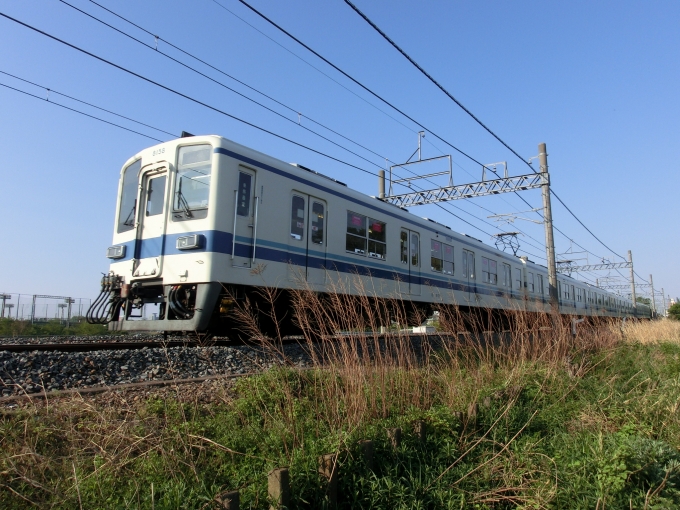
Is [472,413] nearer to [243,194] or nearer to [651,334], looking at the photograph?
[243,194]

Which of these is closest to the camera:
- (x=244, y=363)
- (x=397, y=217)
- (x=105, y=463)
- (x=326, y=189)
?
(x=105, y=463)

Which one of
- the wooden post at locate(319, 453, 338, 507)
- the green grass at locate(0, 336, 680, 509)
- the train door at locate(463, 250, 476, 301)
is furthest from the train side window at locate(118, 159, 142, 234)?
the train door at locate(463, 250, 476, 301)

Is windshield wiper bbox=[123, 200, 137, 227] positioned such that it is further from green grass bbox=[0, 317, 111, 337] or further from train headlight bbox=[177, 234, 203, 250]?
green grass bbox=[0, 317, 111, 337]

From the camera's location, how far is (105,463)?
260 centimetres

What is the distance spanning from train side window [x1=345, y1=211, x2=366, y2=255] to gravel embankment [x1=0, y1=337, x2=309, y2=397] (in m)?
3.71

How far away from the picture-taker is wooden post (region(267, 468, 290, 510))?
7.73ft

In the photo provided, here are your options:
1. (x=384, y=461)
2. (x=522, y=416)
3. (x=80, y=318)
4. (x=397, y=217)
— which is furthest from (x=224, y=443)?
(x=80, y=318)

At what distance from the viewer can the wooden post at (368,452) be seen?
3.00 meters

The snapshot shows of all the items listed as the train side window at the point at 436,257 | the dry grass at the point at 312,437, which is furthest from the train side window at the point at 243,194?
Answer: the train side window at the point at 436,257

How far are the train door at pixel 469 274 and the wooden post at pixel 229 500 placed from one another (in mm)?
12814

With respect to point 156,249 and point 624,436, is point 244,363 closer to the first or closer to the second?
point 156,249

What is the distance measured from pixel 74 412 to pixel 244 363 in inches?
117

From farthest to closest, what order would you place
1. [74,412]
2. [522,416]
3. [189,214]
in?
[189,214], [522,416], [74,412]

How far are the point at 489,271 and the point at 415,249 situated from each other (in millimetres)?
5577
